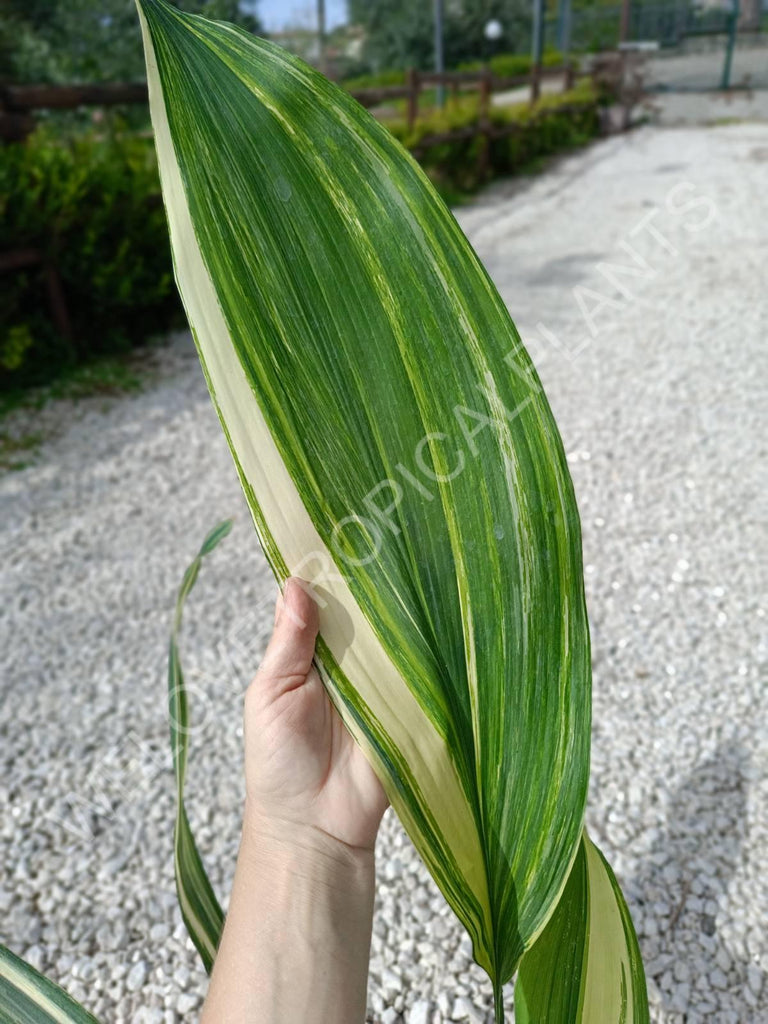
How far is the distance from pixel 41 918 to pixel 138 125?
13.7 feet

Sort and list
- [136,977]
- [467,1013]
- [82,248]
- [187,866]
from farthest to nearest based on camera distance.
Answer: [82,248], [136,977], [467,1013], [187,866]

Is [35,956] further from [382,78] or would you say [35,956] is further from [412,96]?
[382,78]

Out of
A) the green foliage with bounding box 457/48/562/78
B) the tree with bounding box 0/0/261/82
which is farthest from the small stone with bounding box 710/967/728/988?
the green foliage with bounding box 457/48/562/78

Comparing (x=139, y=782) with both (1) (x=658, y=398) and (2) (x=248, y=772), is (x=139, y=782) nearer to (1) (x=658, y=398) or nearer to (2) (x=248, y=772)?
(2) (x=248, y=772)

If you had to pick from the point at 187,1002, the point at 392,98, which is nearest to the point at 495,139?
the point at 392,98

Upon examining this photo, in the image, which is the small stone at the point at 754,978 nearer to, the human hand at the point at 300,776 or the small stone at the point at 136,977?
the human hand at the point at 300,776

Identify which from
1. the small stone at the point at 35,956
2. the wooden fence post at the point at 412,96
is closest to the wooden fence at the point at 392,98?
the wooden fence post at the point at 412,96

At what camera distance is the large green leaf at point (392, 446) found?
1.67 ft

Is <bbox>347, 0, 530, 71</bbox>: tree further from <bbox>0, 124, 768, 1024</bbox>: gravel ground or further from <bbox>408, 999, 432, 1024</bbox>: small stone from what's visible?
<bbox>408, 999, 432, 1024</bbox>: small stone

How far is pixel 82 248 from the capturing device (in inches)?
128

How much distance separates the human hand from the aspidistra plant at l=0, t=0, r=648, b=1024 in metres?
0.11

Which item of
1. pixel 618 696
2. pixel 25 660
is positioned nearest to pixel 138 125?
pixel 25 660

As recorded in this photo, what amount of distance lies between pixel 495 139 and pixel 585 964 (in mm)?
7690

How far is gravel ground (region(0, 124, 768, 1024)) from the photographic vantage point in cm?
123
